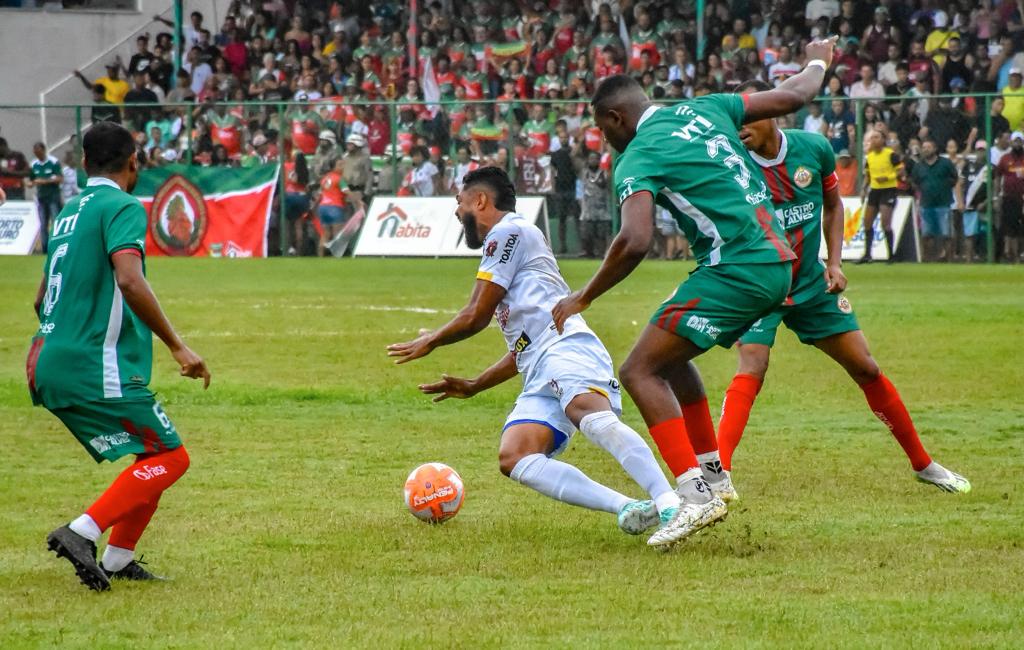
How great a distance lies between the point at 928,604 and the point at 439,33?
2789cm

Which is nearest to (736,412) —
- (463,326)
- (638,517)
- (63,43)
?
(638,517)

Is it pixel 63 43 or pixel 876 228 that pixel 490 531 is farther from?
pixel 63 43

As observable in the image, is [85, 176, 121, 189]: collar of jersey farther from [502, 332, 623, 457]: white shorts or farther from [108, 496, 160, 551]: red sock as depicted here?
[502, 332, 623, 457]: white shorts

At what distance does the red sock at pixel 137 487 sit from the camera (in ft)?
18.9

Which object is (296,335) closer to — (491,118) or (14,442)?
(14,442)

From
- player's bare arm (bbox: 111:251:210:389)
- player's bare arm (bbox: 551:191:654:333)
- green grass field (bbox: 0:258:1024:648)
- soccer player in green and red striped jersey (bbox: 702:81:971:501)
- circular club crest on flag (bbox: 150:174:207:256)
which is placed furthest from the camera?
circular club crest on flag (bbox: 150:174:207:256)

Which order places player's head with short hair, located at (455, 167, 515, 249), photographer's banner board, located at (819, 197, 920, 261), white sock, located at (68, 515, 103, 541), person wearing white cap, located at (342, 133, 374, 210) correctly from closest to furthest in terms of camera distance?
white sock, located at (68, 515, 103, 541), player's head with short hair, located at (455, 167, 515, 249), photographer's banner board, located at (819, 197, 920, 261), person wearing white cap, located at (342, 133, 374, 210)

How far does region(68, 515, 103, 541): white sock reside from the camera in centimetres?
569

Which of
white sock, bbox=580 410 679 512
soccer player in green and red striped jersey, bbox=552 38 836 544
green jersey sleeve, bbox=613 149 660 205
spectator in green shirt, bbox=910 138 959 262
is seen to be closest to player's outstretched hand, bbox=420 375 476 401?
white sock, bbox=580 410 679 512

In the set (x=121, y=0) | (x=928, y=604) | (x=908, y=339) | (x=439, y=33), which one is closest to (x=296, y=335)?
(x=908, y=339)

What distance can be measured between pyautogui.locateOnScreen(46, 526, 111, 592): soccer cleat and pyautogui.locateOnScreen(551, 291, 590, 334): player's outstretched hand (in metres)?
2.02

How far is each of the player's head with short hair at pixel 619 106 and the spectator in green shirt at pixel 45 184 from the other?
2446 centimetres

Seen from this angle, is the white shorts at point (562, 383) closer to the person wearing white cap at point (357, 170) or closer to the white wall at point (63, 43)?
the person wearing white cap at point (357, 170)

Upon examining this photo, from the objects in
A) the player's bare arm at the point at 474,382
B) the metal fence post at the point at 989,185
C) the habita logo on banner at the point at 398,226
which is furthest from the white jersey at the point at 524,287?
the habita logo on banner at the point at 398,226
